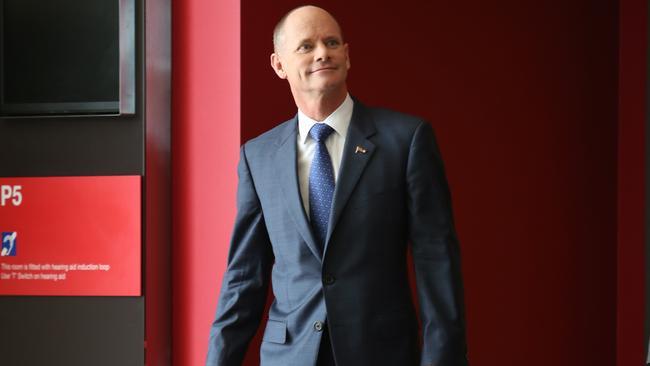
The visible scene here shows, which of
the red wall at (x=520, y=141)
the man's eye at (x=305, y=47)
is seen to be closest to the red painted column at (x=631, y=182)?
the red wall at (x=520, y=141)

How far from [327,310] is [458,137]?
88.4 inches

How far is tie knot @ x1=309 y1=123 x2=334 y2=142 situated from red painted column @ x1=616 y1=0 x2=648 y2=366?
8.27ft

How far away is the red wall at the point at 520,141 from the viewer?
4.18m

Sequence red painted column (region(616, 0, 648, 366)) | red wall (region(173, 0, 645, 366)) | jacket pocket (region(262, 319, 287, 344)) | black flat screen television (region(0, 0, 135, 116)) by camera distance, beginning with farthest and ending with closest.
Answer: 1. red painted column (region(616, 0, 648, 366))
2. red wall (region(173, 0, 645, 366))
3. black flat screen television (region(0, 0, 135, 116))
4. jacket pocket (region(262, 319, 287, 344))

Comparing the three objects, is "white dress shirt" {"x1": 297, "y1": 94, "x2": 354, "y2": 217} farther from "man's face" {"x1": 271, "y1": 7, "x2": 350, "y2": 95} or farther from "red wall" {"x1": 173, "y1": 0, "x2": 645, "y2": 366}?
"red wall" {"x1": 173, "y1": 0, "x2": 645, "y2": 366}

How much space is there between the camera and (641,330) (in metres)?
4.50

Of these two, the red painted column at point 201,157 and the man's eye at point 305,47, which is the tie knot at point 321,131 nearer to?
the man's eye at point 305,47

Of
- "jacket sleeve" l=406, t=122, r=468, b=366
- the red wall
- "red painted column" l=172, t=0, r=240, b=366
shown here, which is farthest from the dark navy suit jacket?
the red wall

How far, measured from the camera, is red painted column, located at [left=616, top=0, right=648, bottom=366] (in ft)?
14.7

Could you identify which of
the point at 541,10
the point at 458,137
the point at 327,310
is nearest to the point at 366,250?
the point at 327,310

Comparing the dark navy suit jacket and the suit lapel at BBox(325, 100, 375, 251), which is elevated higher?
the suit lapel at BBox(325, 100, 375, 251)

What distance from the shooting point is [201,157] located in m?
3.37

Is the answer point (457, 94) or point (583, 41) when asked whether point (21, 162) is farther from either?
point (583, 41)

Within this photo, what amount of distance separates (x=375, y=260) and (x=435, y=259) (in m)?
0.14
